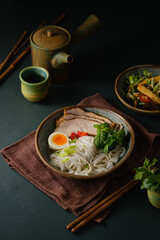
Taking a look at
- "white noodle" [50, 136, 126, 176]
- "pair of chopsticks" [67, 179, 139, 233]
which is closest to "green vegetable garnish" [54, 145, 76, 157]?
"white noodle" [50, 136, 126, 176]

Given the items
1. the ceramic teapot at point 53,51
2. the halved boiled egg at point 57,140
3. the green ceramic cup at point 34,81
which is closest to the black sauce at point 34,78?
the green ceramic cup at point 34,81

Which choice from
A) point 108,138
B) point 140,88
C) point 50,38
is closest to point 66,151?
point 108,138

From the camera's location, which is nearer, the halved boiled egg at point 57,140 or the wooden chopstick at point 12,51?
the halved boiled egg at point 57,140

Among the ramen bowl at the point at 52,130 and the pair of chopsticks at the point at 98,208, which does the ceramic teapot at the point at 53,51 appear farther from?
the pair of chopsticks at the point at 98,208

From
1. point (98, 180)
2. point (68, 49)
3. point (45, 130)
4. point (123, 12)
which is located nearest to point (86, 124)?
point (45, 130)

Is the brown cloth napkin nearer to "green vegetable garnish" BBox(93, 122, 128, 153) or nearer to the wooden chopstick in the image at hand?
"green vegetable garnish" BBox(93, 122, 128, 153)

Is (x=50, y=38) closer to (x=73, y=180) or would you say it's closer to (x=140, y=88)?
(x=140, y=88)
